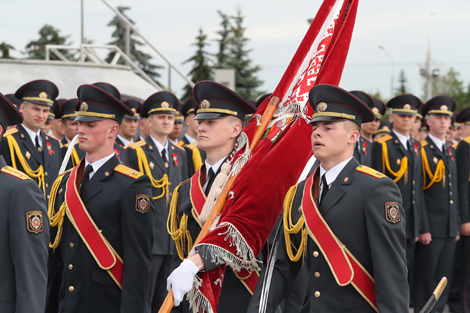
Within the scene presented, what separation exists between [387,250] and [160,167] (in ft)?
18.2

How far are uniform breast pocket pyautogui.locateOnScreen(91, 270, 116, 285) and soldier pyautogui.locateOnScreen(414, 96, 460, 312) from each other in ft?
17.9

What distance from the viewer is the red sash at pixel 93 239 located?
16.5 ft

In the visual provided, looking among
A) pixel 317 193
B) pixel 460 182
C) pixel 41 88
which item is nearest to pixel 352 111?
pixel 317 193

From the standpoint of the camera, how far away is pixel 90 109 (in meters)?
→ 5.37

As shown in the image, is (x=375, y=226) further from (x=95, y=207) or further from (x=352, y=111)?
(x=95, y=207)

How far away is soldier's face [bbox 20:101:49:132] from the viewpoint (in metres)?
8.62

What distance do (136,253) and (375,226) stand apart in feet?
5.98

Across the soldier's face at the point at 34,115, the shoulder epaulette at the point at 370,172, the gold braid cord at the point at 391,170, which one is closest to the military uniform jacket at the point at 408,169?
the gold braid cord at the point at 391,170

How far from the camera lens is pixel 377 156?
32.8 ft

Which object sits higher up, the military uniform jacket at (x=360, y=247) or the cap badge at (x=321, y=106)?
the cap badge at (x=321, y=106)

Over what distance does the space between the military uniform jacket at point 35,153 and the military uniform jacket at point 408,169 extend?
4.14 metres

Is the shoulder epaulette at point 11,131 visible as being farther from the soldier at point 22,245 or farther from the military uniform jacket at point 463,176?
the military uniform jacket at point 463,176

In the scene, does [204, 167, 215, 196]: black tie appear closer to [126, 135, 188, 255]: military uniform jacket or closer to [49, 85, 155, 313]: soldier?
[49, 85, 155, 313]: soldier

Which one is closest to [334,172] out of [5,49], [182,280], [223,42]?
[182,280]
